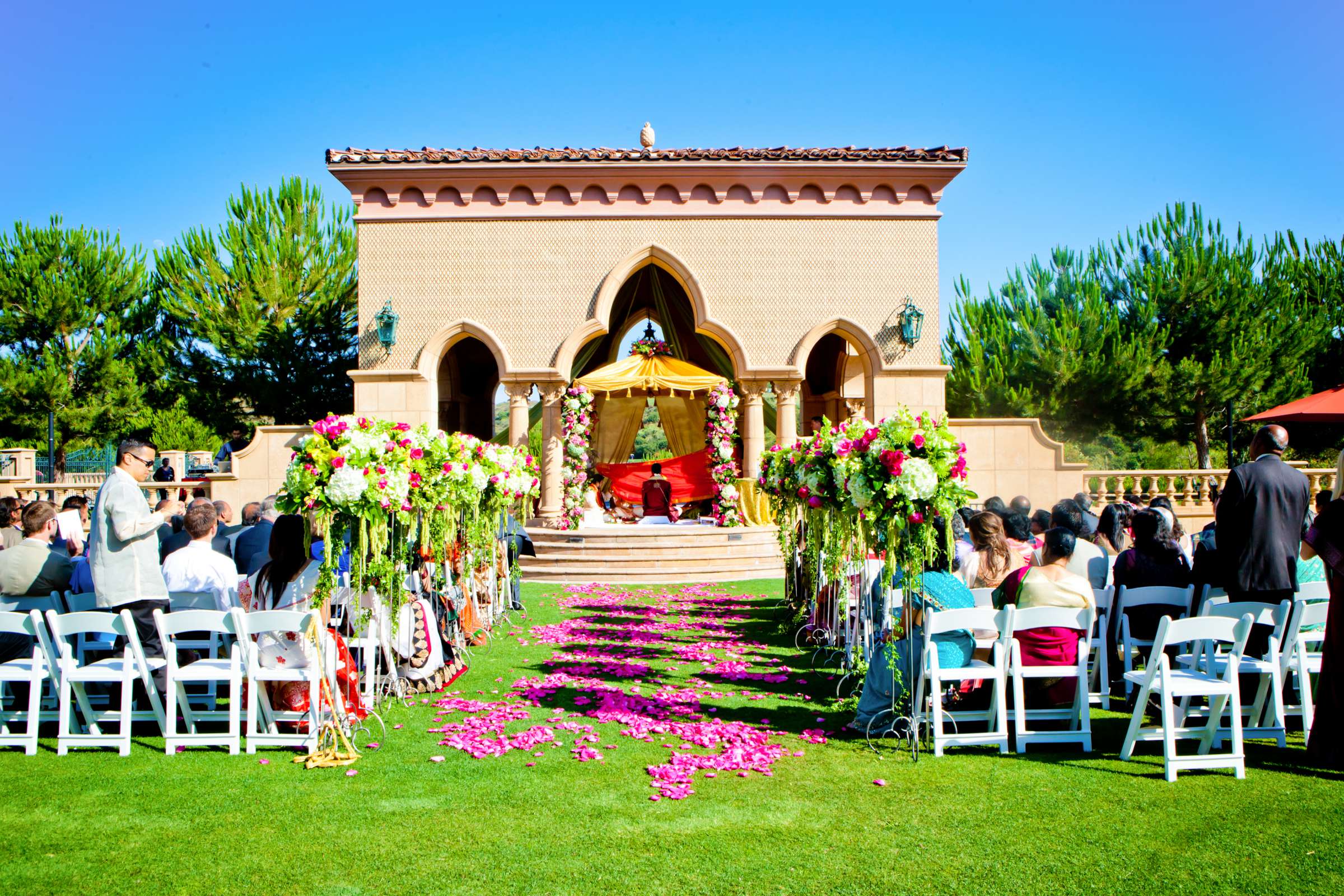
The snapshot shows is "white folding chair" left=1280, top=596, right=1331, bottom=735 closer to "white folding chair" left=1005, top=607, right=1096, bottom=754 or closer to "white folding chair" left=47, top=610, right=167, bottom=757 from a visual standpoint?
"white folding chair" left=1005, top=607, right=1096, bottom=754

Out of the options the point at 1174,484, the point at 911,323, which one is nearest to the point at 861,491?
the point at 911,323

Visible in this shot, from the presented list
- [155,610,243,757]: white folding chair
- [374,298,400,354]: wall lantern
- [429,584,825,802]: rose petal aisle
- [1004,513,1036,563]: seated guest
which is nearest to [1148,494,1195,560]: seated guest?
[1004,513,1036,563]: seated guest

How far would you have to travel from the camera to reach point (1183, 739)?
6.09m

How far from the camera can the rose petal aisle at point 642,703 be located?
231 inches

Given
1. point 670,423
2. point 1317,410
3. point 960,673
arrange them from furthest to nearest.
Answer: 1. point 670,423
2. point 1317,410
3. point 960,673

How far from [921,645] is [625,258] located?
524 inches

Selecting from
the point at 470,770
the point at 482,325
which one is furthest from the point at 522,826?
the point at 482,325

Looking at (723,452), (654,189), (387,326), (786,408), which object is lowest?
(723,452)

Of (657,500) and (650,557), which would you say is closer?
(650,557)

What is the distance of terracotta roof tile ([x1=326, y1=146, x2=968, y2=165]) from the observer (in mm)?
17938

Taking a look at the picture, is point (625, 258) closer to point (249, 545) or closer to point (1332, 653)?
point (249, 545)

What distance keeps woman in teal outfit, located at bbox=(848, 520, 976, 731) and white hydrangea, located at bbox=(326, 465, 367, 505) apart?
12.5 ft

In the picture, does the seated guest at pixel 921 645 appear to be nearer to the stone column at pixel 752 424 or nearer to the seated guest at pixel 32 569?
the seated guest at pixel 32 569

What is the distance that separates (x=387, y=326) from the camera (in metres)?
17.7
